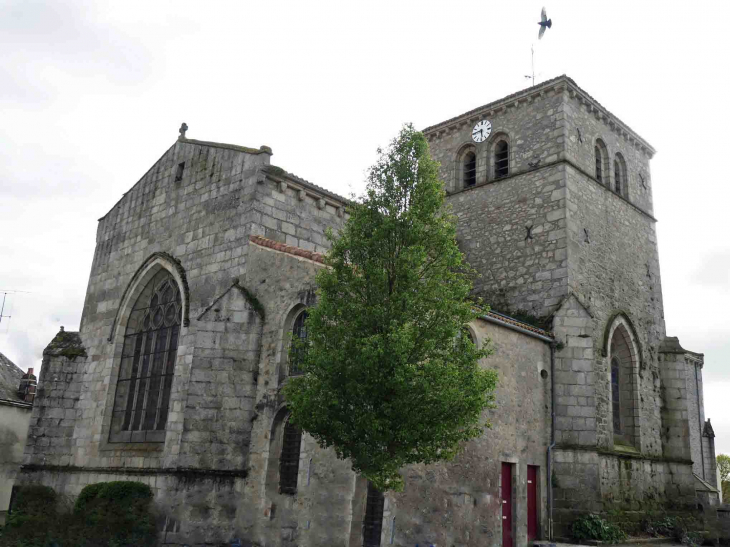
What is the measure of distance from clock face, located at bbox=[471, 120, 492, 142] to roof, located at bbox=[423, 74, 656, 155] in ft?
1.26

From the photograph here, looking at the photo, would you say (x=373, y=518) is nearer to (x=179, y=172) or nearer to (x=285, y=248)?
(x=285, y=248)

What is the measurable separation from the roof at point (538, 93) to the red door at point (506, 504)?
11589 mm

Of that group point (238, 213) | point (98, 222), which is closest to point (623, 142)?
point (238, 213)

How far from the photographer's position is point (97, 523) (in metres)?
13.1

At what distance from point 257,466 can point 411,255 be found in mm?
5982

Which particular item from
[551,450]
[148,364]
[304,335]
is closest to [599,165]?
[551,450]

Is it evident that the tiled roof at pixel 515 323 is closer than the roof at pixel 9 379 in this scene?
Yes

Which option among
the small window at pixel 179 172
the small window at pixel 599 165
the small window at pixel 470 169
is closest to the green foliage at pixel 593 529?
the small window at pixel 599 165

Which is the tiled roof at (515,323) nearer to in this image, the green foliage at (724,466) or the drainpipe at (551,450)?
the drainpipe at (551,450)

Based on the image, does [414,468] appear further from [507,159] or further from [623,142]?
[623,142]

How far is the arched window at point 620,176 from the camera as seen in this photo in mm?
21562

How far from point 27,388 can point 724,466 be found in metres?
45.4

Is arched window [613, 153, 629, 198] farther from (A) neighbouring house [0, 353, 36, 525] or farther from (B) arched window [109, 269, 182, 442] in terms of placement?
(A) neighbouring house [0, 353, 36, 525]

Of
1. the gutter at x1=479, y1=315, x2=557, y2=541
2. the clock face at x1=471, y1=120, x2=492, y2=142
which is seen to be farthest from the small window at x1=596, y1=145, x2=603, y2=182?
the gutter at x1=479, y1=315, x2=557, y2=541
